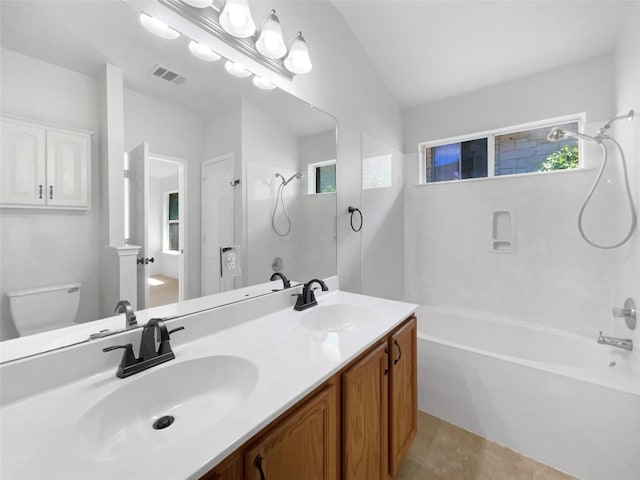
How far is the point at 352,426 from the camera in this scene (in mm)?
1016

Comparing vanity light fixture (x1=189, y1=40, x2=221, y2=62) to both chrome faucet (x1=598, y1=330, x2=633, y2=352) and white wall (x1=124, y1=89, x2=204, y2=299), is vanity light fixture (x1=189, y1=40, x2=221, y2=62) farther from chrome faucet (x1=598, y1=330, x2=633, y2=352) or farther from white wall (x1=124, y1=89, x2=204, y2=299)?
chrome faucet (x1=598, y1=330, x2=633, y2=352)

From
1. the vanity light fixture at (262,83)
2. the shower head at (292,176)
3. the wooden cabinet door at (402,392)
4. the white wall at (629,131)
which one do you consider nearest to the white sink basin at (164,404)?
the wooden cabinet door at (402,392)

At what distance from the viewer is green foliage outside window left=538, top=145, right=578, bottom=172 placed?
→ 7.62 ft

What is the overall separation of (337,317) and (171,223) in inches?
39.6

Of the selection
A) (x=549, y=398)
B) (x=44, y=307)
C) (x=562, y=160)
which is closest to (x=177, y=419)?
(x=44, y=307)

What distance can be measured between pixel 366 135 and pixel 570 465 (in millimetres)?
2542

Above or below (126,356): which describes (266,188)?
above

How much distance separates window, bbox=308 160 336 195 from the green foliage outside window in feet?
6.40

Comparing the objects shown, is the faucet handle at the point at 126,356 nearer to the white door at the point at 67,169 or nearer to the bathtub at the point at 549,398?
the white door at the point at 67,169

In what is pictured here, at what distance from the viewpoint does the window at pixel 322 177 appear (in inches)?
72.4

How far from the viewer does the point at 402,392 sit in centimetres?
139

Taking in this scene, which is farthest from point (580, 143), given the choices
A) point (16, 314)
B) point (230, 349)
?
point (16, 314)

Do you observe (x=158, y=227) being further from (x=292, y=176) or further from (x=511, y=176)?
(x=511, y=176)

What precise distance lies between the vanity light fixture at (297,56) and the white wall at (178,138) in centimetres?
68
